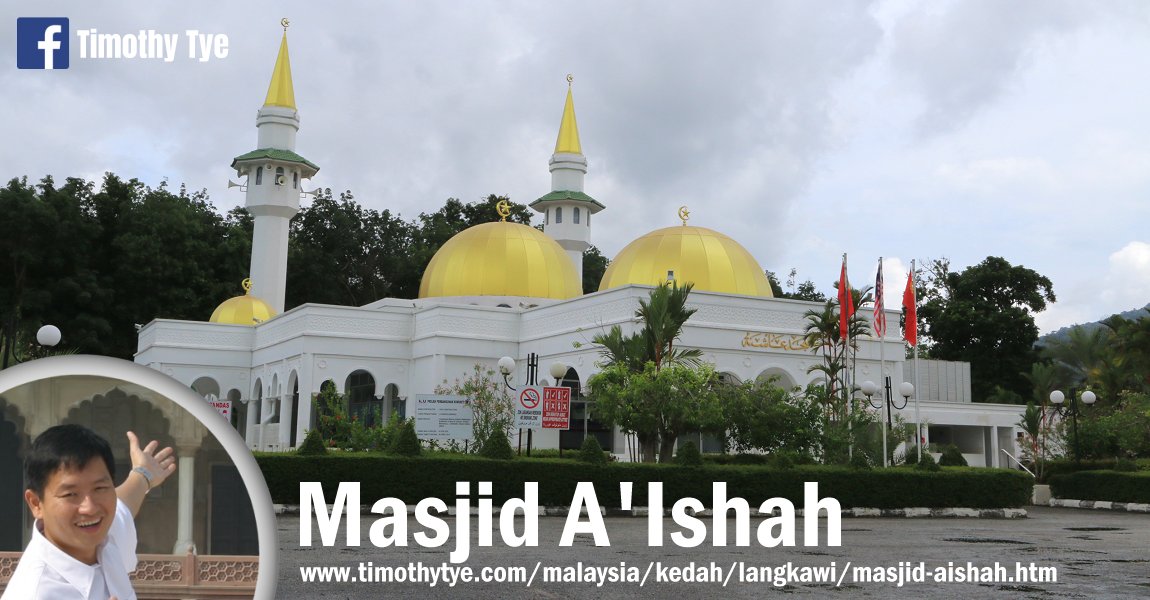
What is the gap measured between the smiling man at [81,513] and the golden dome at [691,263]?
1217 inches

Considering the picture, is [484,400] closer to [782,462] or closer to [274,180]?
[782,462]

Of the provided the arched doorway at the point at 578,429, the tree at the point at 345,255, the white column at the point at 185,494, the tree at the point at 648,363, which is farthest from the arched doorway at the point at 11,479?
the tree at the point at 345,255

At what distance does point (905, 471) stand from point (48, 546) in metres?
22.2

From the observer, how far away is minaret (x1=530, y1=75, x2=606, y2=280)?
142 feet

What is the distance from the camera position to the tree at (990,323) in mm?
56000

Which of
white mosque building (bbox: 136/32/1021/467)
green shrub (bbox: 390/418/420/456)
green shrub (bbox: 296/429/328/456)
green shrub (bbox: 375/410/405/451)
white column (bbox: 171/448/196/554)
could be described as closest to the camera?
white column (bbox: 171/448/196/554)

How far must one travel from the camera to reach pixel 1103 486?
2655cm

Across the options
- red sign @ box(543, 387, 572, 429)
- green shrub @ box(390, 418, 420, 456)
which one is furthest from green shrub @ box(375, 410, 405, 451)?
red sign @ box(543, 387, 572, 429)

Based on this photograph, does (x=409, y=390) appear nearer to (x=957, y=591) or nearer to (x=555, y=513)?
(x=555, y=513)

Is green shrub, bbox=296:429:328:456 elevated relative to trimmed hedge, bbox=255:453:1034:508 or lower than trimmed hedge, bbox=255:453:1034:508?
elevated

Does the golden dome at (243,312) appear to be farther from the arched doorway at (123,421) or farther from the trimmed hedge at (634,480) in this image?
the arched doorway at (123,421)

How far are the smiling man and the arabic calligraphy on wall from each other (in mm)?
29599

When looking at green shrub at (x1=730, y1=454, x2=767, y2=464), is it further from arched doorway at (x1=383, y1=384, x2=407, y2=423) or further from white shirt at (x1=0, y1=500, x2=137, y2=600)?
white shirt at (x1=0, y1=500, x2=137, y2=600)

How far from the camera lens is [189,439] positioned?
6.64 feet
